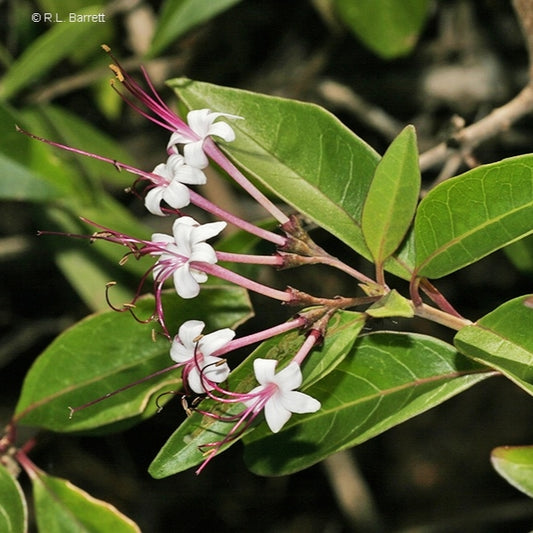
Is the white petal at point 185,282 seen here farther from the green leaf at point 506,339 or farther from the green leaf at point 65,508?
the green leaf at point 65,508

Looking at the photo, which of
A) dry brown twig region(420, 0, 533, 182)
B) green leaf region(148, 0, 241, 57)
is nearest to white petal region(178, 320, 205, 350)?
dry brown twig region(420, 0, 533, 182)

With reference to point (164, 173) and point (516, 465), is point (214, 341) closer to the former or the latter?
point (164, 173)

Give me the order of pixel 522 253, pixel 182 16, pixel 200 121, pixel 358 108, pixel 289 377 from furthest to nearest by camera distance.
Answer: pixel 358 108 → pixel 182 16 → pixel 522 253 → pixel 200 121 → pixel 289 377

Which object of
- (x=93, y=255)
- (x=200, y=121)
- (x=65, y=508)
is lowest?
(x=65, y=508)

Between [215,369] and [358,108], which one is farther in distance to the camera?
[358,108]

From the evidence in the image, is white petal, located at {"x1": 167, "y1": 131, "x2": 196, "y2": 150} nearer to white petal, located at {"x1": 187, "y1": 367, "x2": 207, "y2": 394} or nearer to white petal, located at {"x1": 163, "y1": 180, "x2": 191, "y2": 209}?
white petal, located at {"x1": 163, "y1": 180, "x2": 191, "y2": 209}

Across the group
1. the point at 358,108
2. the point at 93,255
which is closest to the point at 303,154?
the point at 93,255
